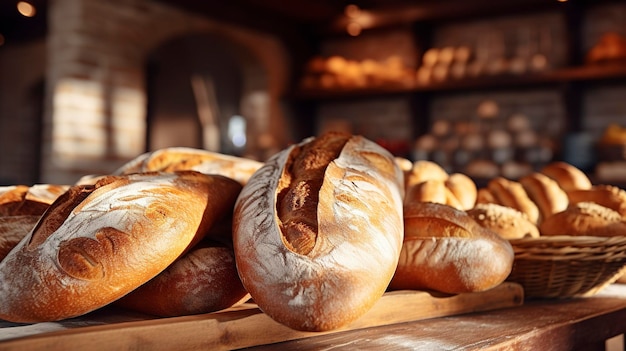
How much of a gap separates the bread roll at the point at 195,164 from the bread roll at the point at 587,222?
0.72 m

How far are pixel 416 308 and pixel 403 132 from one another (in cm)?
461

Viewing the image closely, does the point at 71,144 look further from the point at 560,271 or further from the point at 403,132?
the point at 560,271

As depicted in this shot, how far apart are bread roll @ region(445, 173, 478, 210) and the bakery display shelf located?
122 inches

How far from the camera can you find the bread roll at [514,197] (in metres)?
1.60

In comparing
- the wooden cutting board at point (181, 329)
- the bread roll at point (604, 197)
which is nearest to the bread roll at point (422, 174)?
the bread roll at point (604, 197)

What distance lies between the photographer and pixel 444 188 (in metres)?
1.56

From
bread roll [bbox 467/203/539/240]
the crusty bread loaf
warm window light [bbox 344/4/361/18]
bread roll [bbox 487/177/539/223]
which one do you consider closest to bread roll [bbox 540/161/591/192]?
bread roll [bbox 487/177/539/223]

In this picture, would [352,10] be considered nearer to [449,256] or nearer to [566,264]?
[566,264]

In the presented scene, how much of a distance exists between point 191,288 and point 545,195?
3.53 ft

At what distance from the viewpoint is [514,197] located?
1.64 meters

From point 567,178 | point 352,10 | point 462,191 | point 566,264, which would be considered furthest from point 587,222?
point 352,10

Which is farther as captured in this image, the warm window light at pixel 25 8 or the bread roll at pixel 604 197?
the warm window light at pixel 25 8

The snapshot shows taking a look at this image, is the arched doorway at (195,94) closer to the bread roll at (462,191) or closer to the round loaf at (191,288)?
the bread roll at (462,191)

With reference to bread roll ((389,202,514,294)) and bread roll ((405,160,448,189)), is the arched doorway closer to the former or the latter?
bread roll ((405,160,448,189))
